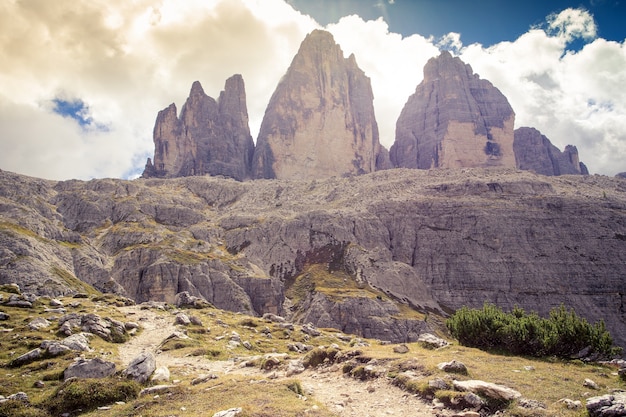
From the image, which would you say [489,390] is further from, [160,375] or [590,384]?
[160,375]

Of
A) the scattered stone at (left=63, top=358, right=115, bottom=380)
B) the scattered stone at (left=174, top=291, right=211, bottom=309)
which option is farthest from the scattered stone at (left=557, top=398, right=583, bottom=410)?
the scattered stone at (left=174, top=291, right=211, bottom=309)

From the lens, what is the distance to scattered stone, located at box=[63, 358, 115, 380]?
1212 inches

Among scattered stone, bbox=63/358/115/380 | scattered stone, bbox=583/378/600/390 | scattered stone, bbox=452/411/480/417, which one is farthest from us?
scattered stone, bbox=63/358/115/380

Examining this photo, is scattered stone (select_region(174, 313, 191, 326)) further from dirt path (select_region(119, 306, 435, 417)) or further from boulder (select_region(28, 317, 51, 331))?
boulder (select_region(28, 317, 51, 331))

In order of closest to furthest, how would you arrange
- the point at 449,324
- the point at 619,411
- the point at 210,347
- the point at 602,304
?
the point at 619,411 → the point at 210,347 → the point at 449,324 → the point at 602,304

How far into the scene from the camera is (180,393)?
27281 mm

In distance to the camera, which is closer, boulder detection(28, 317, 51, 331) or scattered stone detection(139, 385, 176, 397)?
scattered stone detection(139, 385, 176, 397)

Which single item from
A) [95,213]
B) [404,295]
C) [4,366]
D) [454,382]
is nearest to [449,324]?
[454,382]

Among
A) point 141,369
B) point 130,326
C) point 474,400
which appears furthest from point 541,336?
point 130,326

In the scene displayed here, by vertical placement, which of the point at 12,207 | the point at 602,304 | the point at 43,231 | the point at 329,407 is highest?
the point at 12,207

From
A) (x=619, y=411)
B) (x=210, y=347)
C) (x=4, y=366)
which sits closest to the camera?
(x=619, y=411)

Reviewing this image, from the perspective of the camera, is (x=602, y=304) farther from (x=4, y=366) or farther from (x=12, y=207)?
(x=12, y=207)

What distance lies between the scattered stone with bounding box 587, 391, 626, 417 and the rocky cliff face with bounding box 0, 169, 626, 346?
4442 inches

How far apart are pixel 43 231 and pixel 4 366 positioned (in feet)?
403
